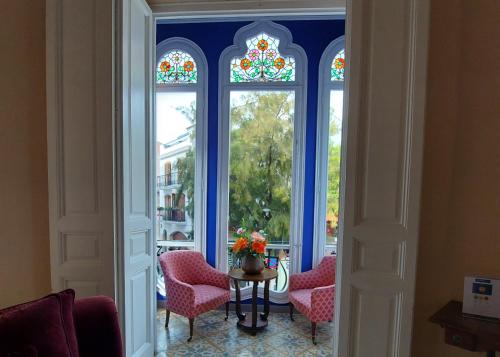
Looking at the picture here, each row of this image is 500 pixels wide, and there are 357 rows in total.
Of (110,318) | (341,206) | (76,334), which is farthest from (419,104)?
(76,334)

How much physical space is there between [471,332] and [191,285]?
2.50m

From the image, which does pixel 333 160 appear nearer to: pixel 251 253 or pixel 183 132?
pixel 251 253

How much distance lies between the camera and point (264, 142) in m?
3.37

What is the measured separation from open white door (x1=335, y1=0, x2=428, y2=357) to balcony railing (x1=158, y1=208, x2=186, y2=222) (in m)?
2.24

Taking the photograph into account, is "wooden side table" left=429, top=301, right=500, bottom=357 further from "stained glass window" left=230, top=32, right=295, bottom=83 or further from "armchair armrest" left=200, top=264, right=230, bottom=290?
"stained glass window" left=230, top=32, right=295, bottom=83

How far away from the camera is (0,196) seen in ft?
6.22

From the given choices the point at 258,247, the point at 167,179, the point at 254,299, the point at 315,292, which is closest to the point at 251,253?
the point at 258,247

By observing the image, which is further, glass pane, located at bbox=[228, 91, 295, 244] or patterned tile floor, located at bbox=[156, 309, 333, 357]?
glass pane, located at bbox=[228, 91, 295, 244]

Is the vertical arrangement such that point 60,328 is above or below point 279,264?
above

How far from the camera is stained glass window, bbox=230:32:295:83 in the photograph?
10.8 feet

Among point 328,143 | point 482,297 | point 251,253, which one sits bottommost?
point 251,253

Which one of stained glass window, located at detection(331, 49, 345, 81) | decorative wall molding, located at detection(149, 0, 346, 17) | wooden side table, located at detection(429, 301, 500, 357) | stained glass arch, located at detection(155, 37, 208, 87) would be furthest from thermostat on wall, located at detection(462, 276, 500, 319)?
stained glass arch, located at detection(155, 37, 208, 87)

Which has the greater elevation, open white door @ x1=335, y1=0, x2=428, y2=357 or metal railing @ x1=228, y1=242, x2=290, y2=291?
open white door @ x1=335, y1=0, x2=428, y2=357

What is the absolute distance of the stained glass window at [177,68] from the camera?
3363mm
